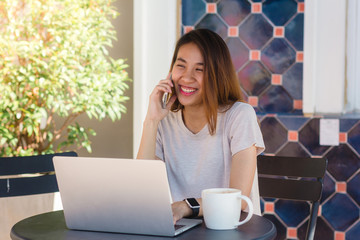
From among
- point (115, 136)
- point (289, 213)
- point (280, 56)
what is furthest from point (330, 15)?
point (115, 136)

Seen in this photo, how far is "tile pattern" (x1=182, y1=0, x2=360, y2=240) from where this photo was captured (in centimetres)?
279

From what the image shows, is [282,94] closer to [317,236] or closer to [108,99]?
[317,236]

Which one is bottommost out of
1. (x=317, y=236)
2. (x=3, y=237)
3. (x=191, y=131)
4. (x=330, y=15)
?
(x=317, y=236)

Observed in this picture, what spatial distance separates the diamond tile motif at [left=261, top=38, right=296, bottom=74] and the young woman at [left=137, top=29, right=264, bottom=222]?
1.04 metres

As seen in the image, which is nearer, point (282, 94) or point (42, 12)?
point (282, 94)

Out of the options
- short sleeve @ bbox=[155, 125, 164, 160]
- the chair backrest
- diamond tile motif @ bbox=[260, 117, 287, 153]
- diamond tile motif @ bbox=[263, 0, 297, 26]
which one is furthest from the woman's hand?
diamond tile motif @ bbox=[263, 0, 297, 26]

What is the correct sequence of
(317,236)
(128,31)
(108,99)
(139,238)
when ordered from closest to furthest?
1. (139,238)
2. (317,236)
3. (108,99)
4. (128,31)

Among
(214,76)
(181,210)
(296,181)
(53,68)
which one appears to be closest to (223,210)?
(181,210)

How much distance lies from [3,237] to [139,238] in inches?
37.2

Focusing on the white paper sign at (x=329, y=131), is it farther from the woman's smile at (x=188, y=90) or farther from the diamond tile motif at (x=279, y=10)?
the woman's smile at (x=188, y=90)

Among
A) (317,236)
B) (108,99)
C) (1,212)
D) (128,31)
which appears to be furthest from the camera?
(128,31)

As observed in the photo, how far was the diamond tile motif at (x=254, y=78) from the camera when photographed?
2953mm

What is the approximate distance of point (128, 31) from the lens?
3482 millimetres

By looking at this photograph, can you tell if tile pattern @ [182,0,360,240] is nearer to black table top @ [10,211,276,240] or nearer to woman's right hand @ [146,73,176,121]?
woman's right hand @ [146,73,176,121]
